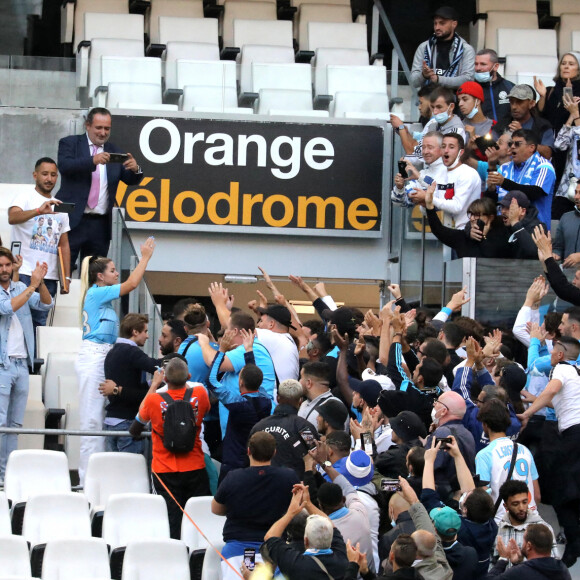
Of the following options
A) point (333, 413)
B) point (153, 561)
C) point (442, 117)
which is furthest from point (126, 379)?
point (442, 117)

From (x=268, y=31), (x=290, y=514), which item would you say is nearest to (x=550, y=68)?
(x=268, y=31)

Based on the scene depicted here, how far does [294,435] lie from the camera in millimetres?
7164

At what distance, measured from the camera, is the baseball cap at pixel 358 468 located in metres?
6.92

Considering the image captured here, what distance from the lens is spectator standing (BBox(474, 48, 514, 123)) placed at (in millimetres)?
12227

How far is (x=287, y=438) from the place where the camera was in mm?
7164

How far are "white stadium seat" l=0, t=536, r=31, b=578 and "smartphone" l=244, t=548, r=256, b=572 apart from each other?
1179 millimetres

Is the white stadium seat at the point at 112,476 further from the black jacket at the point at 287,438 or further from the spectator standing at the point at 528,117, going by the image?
the spectator standing at the point at 528,117

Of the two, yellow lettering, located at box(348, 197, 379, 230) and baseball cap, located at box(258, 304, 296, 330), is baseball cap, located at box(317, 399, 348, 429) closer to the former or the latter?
baseball cap, located at box(258, 304, 296, 330)

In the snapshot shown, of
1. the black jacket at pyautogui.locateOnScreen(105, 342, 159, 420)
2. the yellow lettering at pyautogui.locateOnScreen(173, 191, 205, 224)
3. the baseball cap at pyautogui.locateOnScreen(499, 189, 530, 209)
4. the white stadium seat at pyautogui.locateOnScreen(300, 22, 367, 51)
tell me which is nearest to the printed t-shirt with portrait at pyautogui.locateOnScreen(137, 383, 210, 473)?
the black jacket at pyautogui.locateOnScreen(105, 342, 159, 420)

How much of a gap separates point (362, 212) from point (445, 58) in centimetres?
178

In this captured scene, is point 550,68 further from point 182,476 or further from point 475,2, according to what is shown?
point 182,476

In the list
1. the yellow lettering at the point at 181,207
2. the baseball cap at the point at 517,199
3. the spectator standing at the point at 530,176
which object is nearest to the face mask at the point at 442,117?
the spectator standing at the point at 530,176

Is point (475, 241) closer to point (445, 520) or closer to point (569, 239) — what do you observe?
point (569, 239)

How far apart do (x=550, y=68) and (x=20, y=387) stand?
8948 mm
